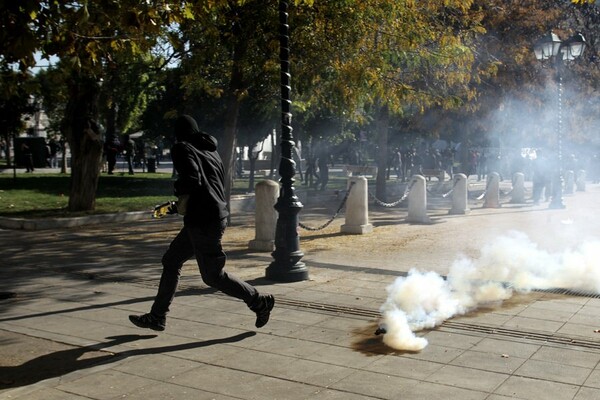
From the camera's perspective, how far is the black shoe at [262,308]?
6.59 metres

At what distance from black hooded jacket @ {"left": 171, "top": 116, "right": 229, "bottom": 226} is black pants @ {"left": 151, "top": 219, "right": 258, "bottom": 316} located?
4.4 inches

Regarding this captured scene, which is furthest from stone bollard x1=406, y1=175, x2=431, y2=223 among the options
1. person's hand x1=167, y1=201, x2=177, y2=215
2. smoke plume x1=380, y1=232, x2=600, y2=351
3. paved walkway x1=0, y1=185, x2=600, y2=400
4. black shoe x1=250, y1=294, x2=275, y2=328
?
person's hand x1=167, y1=201, x2=177, y2=215

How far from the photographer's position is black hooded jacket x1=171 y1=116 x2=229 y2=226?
605 centimetres

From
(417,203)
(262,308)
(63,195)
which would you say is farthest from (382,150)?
(262,308)

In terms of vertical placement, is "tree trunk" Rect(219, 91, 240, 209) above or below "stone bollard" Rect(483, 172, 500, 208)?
above

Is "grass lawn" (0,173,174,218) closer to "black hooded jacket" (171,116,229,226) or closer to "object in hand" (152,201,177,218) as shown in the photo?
"object in hand" (152,201,177,218)

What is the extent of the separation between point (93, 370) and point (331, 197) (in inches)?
728

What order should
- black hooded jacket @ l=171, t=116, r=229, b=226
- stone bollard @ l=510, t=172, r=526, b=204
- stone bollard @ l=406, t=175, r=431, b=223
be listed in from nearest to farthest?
black hooded jacket @ l=171, t=116, r=229, b=226, stone bollard @ l=406, t=175, r=431, b=223, stone bollard @ l=510, t=172, r=526, b=204

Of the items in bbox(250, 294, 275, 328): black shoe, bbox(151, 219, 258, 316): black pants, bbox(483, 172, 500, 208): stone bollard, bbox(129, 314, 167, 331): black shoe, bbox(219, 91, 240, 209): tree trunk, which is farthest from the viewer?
bbox(483, 172, 500, 208): stone bollard

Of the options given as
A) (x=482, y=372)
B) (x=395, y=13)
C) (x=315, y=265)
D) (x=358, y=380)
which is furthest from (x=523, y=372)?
(x=395, y=13)

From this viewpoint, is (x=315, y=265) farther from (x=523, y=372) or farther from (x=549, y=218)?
(x=549, y=218)

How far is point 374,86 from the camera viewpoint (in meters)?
14.6

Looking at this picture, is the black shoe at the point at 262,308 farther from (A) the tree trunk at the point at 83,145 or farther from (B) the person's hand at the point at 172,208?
(A) the tree trunk at the point at 83,145

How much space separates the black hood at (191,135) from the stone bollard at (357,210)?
802 cm
